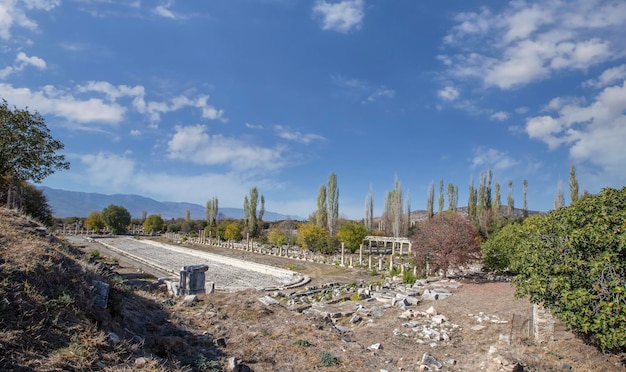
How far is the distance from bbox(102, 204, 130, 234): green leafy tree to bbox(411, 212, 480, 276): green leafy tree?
6257 cm

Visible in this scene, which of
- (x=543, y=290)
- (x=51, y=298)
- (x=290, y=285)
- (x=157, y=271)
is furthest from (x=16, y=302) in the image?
(x=157, y=271)

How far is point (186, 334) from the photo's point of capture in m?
7.57

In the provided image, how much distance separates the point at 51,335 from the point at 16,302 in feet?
2.39

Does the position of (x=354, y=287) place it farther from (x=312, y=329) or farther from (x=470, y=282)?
(x=312, y=329)

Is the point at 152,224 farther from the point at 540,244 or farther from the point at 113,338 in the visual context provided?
the point at 540,244

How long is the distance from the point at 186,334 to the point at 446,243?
14.4 meters

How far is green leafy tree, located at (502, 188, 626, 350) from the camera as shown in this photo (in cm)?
676

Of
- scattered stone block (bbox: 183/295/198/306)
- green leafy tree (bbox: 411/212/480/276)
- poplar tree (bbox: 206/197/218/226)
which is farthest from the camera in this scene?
poplar tree (bbox: 206/197/218/226)

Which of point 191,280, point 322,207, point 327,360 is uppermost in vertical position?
point 322,207

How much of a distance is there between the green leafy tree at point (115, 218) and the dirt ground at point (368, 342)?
209 ft

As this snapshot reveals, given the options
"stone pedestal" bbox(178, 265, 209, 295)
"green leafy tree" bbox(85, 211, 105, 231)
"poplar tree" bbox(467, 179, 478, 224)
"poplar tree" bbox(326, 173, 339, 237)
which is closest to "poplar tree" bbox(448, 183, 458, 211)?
"poplar tree" bbox(467, 179, 478, 224)

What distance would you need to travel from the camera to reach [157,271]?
83.4 ft

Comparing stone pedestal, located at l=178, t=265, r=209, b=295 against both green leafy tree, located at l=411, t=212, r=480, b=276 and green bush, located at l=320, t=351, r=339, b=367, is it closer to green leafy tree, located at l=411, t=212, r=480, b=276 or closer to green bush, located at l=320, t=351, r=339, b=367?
green bush, located at l=320, t=351, r=339, b=367

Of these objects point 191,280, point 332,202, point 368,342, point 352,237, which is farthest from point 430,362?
point 332,202
